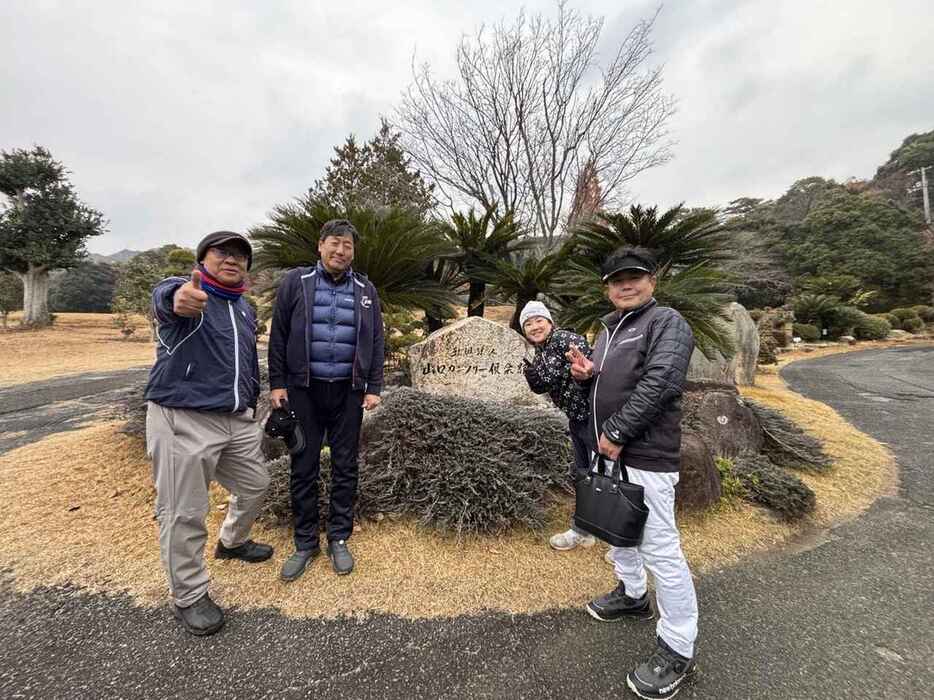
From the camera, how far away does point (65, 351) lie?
41.1 feet

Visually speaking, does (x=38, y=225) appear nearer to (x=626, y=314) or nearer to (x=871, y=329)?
(x=626, y=314)

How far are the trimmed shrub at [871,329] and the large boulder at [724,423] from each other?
19.2 metres

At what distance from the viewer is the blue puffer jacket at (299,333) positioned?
6.72 ft

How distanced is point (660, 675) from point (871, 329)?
2227 centimetres

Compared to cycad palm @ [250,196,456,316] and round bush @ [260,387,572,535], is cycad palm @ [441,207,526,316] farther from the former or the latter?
round bush @ [260,387,572,535]

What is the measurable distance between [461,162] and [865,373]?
10.3 meters

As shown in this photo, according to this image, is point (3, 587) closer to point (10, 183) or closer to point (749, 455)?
point (749, 455)

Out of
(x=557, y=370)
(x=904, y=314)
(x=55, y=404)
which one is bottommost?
(x=55, y=404)

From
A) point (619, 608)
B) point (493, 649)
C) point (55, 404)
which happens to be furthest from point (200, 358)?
point (55, 404)

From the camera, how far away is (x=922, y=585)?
2129 millimetres

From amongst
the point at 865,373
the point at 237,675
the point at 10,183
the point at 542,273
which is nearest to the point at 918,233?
the point at 865,373

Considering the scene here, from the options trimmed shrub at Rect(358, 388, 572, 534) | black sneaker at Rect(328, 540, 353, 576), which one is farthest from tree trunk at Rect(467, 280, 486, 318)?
black sneaker at Rect(328, 540, 353, 576)

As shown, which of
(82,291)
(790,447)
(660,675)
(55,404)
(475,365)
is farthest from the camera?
(82,291)

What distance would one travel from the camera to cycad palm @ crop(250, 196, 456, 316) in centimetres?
407
